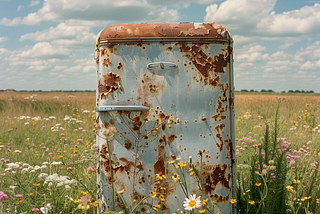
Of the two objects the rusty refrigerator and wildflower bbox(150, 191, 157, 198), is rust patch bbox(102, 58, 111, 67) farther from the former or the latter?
wildflower bbox(150, 191, 157, 198)

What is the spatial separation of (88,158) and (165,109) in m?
1.79

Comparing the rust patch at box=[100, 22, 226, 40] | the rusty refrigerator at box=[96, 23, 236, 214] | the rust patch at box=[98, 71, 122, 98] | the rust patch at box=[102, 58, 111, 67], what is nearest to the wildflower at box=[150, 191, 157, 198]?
the rusty refrigerator at box=[96, 23, 236, 214]

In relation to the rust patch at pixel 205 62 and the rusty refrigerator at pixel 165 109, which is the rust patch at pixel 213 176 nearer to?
the rusty refrigerator at pixel 165 109

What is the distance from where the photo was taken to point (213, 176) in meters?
2.71

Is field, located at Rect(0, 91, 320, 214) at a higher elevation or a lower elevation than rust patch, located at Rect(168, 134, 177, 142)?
lower

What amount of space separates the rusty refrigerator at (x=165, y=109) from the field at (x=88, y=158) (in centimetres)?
42

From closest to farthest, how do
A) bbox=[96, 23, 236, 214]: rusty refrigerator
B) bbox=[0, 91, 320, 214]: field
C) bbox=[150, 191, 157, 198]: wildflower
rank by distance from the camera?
bbox=[150, 191, 157, 198]: wildflower
bbox=[96, 23, 236, 214]: rusty refrigerator
bbox=[0, 91, 320, 214]: field

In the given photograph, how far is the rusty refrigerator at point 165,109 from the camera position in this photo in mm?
2641

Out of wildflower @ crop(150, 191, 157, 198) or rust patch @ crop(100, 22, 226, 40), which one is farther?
rust patch @ crop(100, 22, 226, 40)

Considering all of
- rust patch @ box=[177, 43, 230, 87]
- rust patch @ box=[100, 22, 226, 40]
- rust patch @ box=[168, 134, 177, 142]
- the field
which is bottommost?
the field

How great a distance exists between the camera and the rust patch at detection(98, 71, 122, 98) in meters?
2.68

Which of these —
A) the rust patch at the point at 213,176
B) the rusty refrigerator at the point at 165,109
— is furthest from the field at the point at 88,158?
the rusty refrigerator at the point at 165,109

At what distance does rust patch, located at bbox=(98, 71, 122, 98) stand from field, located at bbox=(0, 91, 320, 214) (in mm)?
653

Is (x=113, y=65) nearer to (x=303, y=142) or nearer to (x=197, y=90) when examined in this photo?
(x=197, y=90)
